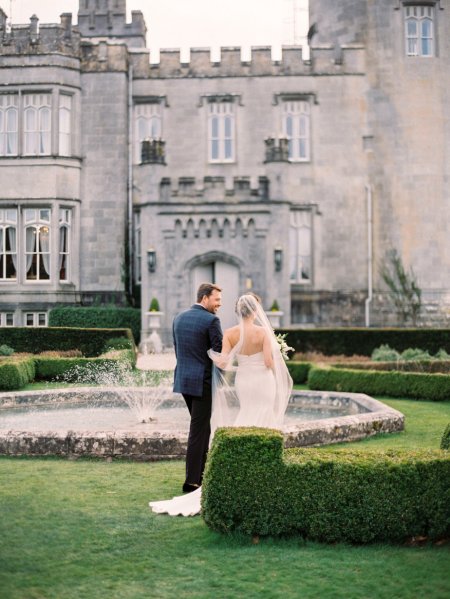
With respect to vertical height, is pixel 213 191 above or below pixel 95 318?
above

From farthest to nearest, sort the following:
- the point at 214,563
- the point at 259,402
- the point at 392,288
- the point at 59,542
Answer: the point at 392,288, the point at 259,402, the point at 59,542, the point at 214,563

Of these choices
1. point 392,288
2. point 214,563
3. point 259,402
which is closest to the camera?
point 214,563

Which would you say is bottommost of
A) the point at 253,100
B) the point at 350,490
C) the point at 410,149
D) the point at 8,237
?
the point at 350,490

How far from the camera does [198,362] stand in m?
7.29

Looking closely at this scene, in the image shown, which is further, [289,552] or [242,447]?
[242,447]

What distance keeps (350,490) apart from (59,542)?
2055mm

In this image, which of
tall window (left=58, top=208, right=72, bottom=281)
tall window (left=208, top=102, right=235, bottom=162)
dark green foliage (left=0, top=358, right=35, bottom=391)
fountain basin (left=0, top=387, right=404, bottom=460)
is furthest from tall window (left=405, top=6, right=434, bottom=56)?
dark green foliage (left=0, top=358, right=35, bottom=391)

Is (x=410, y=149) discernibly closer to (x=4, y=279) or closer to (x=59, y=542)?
(x=4, y=279)

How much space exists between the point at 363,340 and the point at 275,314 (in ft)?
11.1

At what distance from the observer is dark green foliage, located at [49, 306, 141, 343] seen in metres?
24.0

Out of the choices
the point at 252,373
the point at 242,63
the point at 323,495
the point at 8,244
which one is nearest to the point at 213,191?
the point at 242,63

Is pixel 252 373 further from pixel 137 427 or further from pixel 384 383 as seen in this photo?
pixel 384 383

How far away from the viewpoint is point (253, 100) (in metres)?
Result: 26.5

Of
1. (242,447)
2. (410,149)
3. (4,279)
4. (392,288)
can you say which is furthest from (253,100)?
(242,447)
